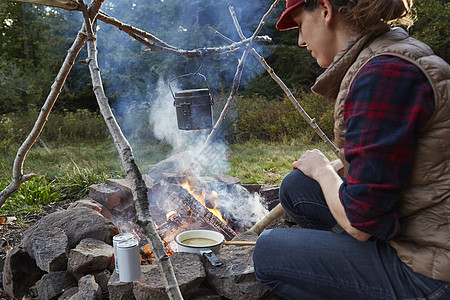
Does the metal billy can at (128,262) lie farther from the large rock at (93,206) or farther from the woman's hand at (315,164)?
the large rock at (93,206)

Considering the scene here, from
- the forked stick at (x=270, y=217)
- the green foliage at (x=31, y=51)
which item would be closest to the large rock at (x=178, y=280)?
the forked stick at (x=270, y=217)

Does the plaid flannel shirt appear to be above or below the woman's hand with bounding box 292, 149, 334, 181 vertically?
above

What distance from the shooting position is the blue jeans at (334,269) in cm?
132

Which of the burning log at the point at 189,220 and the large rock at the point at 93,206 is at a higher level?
the large rock at the point at 93,206

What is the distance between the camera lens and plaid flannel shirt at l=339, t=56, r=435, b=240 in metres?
1.17

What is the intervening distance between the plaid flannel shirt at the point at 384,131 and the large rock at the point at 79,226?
1.83m

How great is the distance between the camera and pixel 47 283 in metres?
2.29

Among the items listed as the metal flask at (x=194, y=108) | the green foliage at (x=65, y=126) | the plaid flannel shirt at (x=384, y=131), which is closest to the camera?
the plaid flannel shirt at (x=384, y=131)

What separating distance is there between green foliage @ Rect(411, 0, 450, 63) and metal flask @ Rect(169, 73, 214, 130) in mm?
8812

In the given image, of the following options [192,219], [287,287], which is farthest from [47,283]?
[287,287]

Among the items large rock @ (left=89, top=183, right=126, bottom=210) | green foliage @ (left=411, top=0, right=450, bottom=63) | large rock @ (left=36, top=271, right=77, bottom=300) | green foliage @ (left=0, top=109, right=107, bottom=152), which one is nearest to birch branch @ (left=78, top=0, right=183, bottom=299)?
large rock @ (left=36, top=271, right=77, bottom=300)

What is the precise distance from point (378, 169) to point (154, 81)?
357 inches

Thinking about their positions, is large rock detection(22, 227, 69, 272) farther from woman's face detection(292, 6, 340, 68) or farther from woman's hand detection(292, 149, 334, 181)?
woman's face detection(292, 6, 340, 68)

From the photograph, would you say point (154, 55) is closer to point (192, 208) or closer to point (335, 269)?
point (192, 208)
